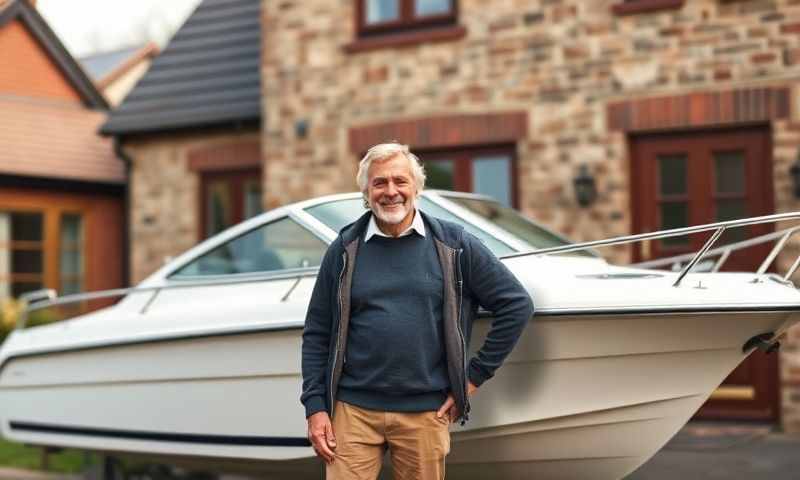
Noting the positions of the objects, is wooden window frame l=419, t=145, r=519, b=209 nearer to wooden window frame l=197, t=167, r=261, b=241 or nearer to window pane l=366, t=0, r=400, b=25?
window pane l=366, t=0, r=400, b=25

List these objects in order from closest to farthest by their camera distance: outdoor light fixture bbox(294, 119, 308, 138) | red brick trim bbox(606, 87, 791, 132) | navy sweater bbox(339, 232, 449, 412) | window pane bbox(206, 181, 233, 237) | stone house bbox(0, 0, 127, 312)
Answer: navy sweater bbox(339, 232, 449, 412) → red brick trim bbox(606, 87, 791, 132) → outdoor light fixture bbox(294, 119, 308, 138) → window pane bbox(206, 181, 233, 237) → stone house bbox(0, 0, 127, 312)

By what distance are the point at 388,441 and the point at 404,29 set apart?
590cm

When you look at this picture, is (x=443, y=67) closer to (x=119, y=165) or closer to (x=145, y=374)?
(x=145, y=374)

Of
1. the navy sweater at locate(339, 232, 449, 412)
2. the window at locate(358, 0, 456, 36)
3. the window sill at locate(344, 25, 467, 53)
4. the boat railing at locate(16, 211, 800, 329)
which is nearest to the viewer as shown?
the navy sweater at locate(339, 232, 449, 412)

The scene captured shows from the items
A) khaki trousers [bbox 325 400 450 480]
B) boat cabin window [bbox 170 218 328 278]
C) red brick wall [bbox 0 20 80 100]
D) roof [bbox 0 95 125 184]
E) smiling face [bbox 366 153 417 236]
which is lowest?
khaki trousers [bbox 325 400 450 480]

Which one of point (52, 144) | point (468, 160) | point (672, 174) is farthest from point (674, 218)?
point (52, 144)

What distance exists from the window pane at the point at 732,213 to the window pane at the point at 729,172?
0.08 metres

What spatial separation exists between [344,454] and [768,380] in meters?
4.90

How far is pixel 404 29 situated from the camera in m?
8.70

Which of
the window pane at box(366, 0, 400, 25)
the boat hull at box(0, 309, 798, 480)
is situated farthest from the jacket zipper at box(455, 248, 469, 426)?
the window pane at box(366, 0, 400, 25)

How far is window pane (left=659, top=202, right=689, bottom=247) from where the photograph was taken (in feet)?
25.1

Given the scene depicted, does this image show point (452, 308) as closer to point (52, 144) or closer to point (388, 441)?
point (388, 441)

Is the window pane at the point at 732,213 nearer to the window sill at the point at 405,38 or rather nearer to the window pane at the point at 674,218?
the window pane at the point at 674,218

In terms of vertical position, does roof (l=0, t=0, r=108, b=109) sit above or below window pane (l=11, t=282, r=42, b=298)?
above
